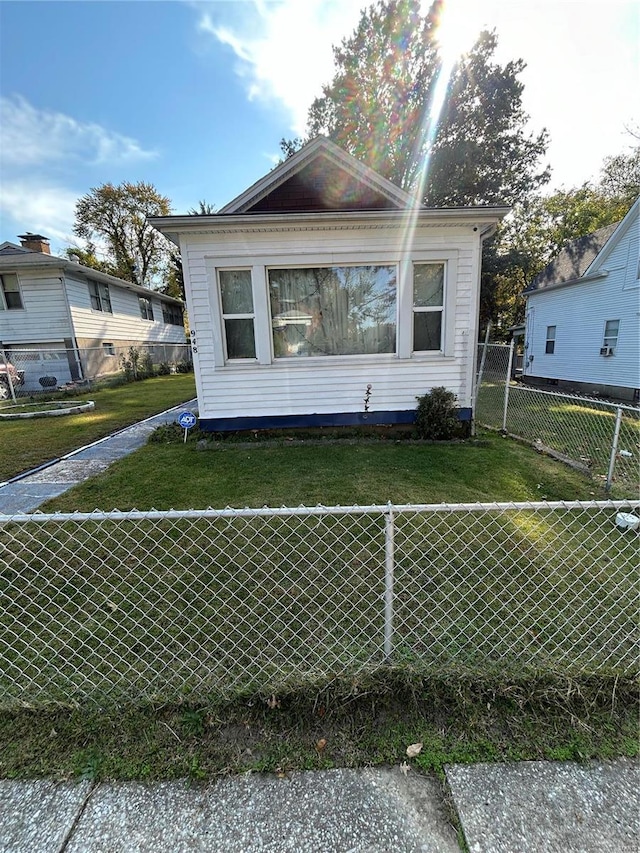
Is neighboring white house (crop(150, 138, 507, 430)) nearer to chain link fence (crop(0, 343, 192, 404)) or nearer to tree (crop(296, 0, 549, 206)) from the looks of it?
chain link fence (crop(0, 343, 192, 404))

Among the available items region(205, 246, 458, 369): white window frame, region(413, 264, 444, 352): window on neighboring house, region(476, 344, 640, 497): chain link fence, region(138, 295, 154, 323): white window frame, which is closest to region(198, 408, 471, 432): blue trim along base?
region(205, 246, 458, 369): white window frame

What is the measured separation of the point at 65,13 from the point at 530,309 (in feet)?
57.7

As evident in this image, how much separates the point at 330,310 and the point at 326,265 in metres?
0.71

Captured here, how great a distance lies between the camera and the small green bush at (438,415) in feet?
20.4

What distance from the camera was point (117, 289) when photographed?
728 inches

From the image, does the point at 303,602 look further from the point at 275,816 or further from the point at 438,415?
the point at 438,415

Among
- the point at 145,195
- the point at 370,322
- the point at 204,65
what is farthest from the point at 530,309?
the point at 145,195

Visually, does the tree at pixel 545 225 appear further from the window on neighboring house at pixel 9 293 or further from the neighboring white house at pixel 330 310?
the window on neighboring house at pixel 9 293

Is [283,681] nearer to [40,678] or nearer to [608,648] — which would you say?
A: [40,678]

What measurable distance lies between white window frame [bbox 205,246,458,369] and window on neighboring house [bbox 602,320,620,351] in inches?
369

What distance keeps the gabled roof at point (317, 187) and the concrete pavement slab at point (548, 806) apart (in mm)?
7633

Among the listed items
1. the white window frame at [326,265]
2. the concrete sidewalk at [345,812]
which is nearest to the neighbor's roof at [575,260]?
the white window frame at [326,265]

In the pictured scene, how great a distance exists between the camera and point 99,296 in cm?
1684

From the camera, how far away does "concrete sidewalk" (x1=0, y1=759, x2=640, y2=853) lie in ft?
4.10
